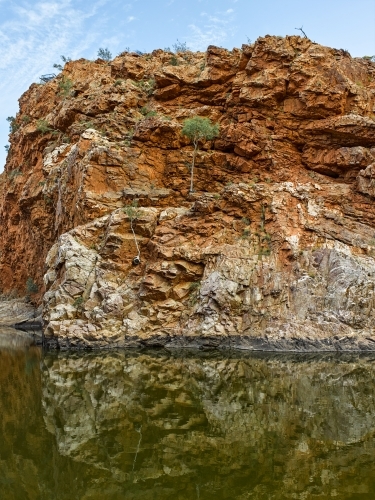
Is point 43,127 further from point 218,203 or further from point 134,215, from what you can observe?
point 218,203

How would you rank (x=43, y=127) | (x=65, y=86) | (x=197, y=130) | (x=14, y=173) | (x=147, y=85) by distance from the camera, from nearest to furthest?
(x=197, y=130), (x=147, y=85), (x=43, y=127), (x=65, y=86), (x=14, y=173)

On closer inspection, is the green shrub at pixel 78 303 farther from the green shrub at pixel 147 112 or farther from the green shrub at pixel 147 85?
the green shrub at pixel 147 85

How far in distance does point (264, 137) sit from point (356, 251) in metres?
10.1

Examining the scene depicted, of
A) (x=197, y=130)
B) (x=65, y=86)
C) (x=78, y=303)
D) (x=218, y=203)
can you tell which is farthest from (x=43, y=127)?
(x=78, y=303)

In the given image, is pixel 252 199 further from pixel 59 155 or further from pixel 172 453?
pixel 172 453

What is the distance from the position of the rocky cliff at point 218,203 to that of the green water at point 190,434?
6.80 metres

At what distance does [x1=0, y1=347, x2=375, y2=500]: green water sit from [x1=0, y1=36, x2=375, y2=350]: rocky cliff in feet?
22.3

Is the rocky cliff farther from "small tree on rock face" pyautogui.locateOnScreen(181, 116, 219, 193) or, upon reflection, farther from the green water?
the green water

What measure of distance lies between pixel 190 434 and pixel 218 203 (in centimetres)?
1943

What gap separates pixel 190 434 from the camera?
8.84 meters

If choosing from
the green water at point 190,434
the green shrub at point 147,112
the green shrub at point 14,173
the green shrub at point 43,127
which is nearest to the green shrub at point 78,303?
the green water at point 190,434

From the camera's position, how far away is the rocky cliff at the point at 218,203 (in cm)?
2284

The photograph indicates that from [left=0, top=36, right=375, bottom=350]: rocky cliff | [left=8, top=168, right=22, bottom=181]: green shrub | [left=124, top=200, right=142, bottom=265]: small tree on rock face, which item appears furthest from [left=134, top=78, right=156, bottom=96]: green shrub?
[left=8, top=168, right=22, bottom=181]: green shrub

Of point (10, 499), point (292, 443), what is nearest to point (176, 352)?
point (292, 443)
